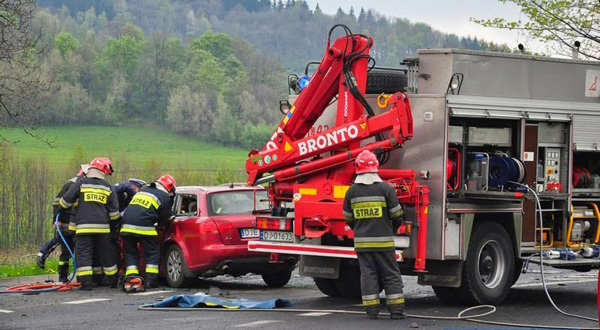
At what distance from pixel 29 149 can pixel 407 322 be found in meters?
64.9

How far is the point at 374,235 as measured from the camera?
1084cm

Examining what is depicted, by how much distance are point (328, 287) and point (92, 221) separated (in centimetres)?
354

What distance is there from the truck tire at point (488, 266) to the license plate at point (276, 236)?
2.13m

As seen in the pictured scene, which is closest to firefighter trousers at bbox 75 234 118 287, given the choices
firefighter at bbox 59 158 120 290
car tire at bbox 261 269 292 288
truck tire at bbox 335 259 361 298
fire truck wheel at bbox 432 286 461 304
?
firefighter at bbox 59 158 120 290

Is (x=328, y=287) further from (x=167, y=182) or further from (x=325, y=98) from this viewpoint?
(x=167, y=182)

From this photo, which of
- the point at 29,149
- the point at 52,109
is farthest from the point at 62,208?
the point at 52,109

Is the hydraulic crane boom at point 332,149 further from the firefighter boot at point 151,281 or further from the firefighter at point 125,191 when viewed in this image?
the firefighter at point 125,191

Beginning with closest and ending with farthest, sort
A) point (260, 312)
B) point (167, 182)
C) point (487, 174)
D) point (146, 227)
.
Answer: point (260, 312), point (487, 174), point (146, 227), point (167, 182)

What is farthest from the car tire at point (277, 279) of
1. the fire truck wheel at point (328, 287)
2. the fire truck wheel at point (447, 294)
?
the fire truck wheel at point (447, 294)

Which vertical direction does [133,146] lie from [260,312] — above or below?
above

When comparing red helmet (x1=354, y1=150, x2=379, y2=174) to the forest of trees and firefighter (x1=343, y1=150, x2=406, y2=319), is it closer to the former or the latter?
firefighter (x1=343, y1=150, x2=406, y2=319)

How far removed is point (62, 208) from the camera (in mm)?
14812

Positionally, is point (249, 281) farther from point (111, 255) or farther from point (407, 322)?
point (407, 322)

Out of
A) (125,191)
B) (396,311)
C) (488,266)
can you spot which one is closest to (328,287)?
(488,266)
